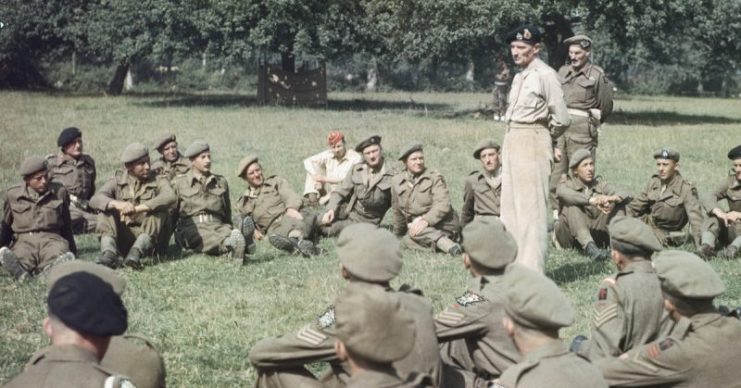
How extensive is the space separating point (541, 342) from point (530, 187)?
4585 millimetres

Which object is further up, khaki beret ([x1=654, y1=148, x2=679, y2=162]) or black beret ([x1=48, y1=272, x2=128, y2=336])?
black beret ([x1=48, y1=272, x2=128, y2=336])

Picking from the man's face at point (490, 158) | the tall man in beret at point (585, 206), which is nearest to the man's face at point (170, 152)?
the man's face at point (490, 158)

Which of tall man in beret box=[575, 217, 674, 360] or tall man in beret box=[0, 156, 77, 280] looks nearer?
tall man in beret box=[575, 217, 674, 360]

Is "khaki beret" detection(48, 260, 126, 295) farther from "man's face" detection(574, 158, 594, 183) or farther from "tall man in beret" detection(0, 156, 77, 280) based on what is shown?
"man's face" detection(574, 158, 594, 183)

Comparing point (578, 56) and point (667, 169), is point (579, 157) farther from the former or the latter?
point (578, 56)


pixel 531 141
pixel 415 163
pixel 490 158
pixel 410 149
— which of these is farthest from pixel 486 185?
pixel 531 141

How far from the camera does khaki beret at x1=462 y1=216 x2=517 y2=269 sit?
A: 5.82 m

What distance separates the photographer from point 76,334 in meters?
3.91

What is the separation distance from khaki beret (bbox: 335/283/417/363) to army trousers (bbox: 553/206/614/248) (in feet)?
25.6

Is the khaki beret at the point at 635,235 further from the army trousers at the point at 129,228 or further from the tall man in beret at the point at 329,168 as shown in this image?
the tall man in beret at the point at 329,168

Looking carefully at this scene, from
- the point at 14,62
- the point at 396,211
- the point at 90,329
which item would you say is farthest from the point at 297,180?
the point at 14,62

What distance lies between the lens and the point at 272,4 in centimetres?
4009

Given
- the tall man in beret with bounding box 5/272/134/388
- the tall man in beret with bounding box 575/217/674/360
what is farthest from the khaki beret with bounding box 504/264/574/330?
the tall man in beret with bounding box 5/272/134/388

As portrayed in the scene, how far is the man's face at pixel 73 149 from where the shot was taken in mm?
13234
